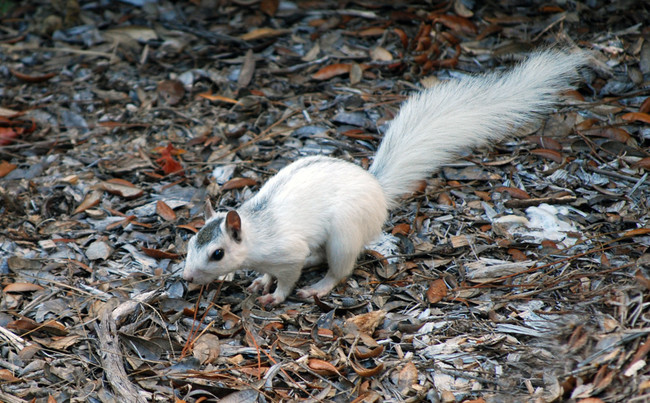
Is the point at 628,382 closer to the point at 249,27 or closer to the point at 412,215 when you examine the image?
the point at 412,215

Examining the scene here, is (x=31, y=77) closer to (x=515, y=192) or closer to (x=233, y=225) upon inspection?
(x=233, y=225)

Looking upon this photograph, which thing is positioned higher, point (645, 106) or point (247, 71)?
point (645, 106)

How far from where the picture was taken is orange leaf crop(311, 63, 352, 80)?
234 inches

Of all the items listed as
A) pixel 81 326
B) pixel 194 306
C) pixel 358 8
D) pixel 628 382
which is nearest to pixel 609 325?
pixel 628 382

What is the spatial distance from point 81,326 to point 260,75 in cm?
314

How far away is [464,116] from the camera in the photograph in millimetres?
4375

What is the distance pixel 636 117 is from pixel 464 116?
151 centimetres

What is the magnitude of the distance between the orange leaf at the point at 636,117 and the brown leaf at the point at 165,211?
3619 mm

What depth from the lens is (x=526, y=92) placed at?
14.5 ft

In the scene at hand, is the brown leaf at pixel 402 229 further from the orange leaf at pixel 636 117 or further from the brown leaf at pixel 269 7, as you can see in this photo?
the brown leaf at pixel 269 7

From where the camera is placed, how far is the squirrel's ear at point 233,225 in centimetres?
367

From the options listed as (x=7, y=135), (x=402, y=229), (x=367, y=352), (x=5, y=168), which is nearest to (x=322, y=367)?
(x=367, y=352)

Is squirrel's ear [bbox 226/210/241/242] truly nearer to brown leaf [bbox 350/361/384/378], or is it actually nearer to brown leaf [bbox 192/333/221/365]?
brown leaf [bbox 192/333/221/365]

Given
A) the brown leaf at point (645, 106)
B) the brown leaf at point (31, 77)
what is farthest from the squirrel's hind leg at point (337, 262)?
the brown leaf at point (31, 77)
